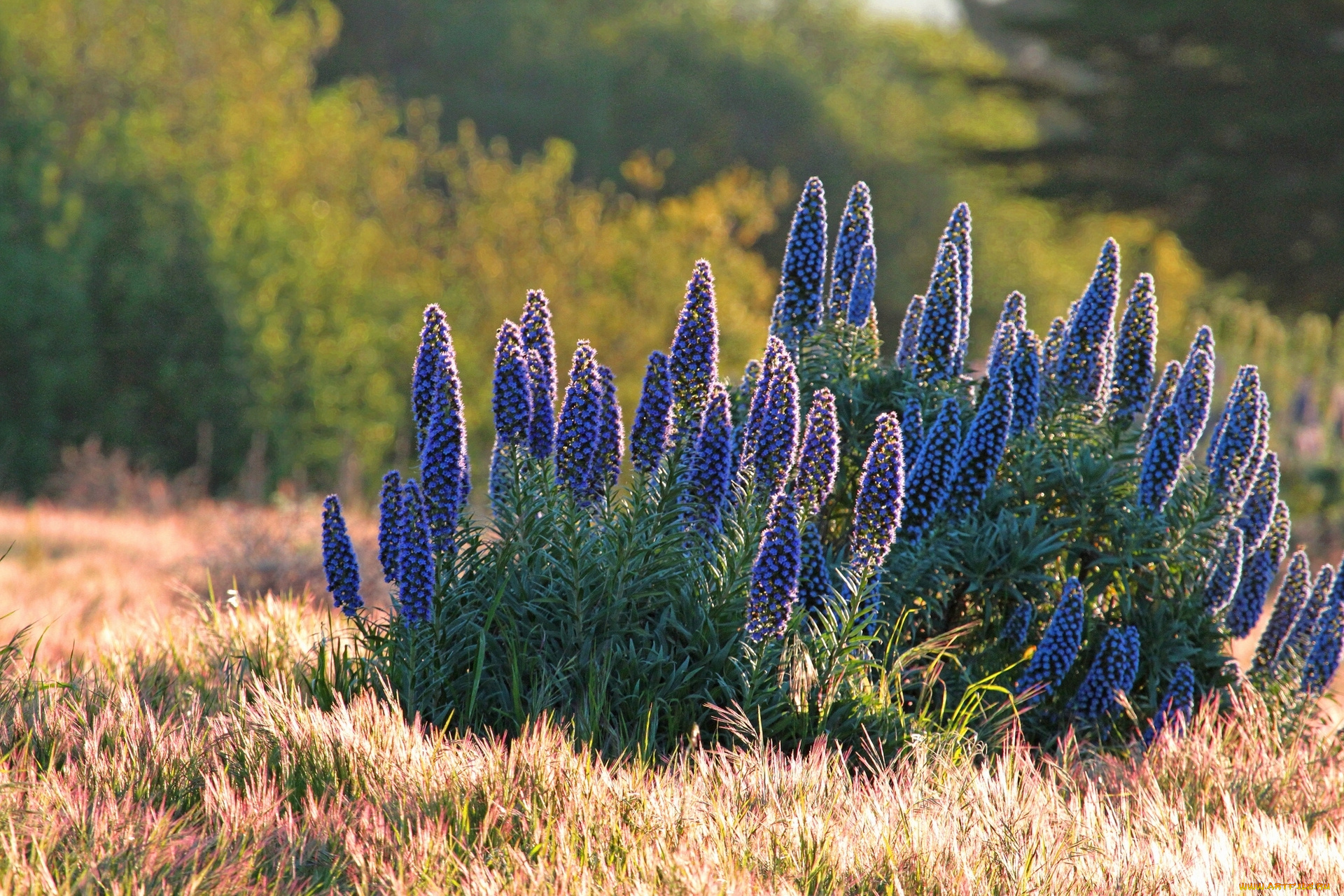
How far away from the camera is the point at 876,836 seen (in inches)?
137

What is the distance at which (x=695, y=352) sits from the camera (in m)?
4.55

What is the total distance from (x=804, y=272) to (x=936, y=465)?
1.10 m

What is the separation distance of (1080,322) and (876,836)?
2.82 m

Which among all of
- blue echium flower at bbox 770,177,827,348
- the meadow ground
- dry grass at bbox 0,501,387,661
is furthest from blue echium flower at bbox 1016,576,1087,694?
dry grass at bbox 0,501,387,661

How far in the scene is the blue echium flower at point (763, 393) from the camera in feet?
14.0

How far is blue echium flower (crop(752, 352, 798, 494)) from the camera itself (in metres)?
4.26

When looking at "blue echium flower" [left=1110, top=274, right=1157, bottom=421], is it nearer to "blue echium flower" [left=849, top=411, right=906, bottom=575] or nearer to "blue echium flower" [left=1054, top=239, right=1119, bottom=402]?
"blue echium flower" [left=1054, top=239, right=1119, bottom=402]

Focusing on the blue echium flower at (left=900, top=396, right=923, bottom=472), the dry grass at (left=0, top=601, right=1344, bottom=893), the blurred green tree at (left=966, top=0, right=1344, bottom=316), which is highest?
the blurred green tree at (left=966, top=0, right=1344, bottom=316)

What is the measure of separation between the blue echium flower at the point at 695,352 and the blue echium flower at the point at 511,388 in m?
0.55

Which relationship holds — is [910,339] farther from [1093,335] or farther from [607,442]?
[607,442]

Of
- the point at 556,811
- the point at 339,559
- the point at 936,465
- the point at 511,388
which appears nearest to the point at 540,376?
the point at 511,388

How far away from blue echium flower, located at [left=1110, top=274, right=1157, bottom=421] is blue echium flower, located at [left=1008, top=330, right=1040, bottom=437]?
0.51 meters

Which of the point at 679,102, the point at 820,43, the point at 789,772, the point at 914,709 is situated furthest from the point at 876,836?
the point at 820,43

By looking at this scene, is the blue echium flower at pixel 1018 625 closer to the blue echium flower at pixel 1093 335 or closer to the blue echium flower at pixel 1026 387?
the blue echium flower at pixel 1026 387
